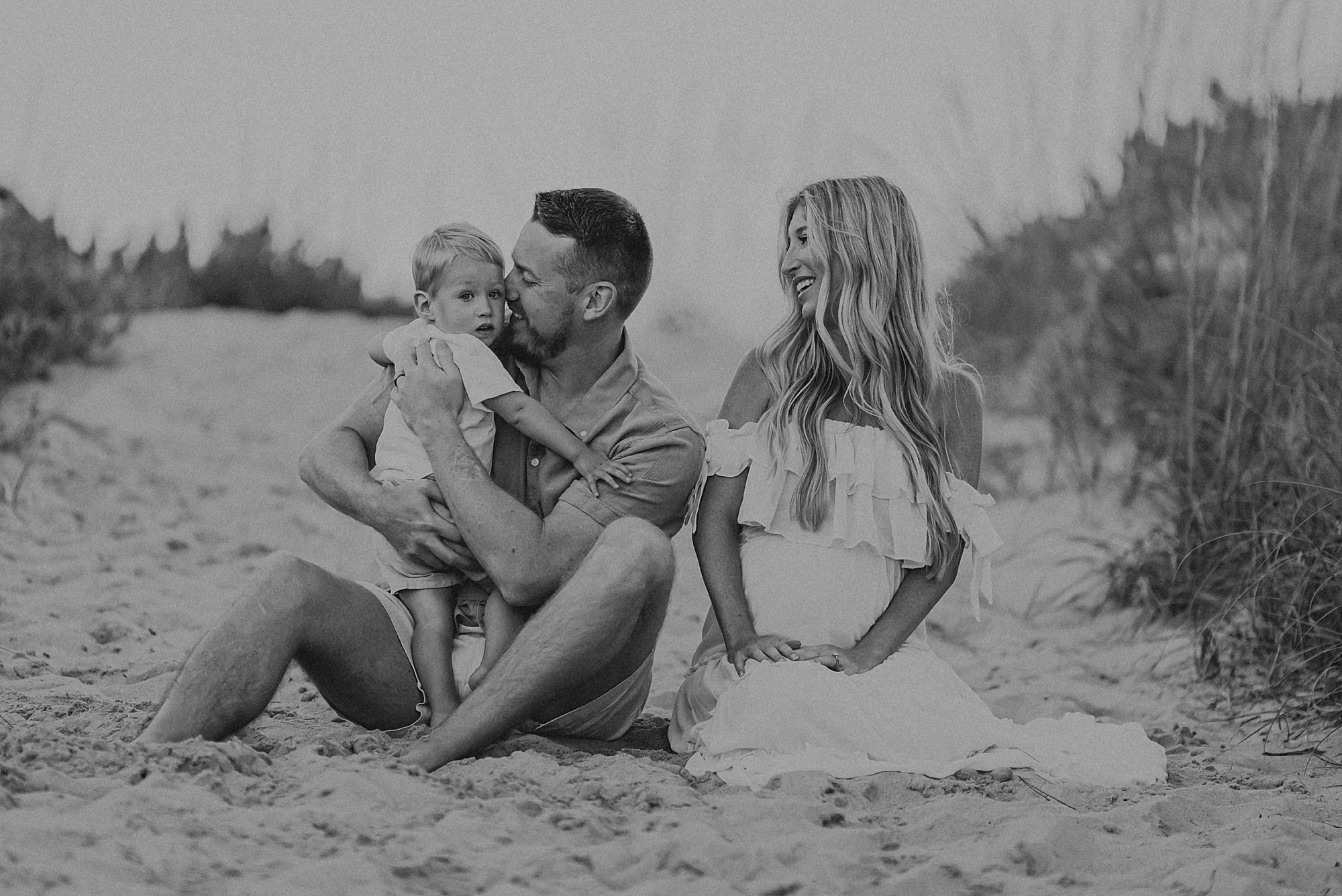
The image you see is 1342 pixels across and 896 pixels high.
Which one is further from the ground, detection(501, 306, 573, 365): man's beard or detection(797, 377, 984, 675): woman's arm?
detection(501, 306, 573, 365): man's beard

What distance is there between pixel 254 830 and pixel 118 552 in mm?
2814

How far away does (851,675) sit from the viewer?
2920 millimetres

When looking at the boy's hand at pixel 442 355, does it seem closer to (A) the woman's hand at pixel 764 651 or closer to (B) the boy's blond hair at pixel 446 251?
(B) the boy's blond hair at pixel 446 251

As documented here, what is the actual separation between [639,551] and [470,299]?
745 millimetres

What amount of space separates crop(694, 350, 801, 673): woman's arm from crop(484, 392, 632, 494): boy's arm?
0.25 metres

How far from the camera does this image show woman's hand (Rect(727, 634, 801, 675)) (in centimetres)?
292

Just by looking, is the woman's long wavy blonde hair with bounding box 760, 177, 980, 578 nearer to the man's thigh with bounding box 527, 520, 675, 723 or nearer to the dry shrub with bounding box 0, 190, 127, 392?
the man's thigh with bounding box 527, 520, 675, 723

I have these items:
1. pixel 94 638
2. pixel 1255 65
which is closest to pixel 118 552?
pixel 94 638

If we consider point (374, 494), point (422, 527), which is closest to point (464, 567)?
point (422, 527)

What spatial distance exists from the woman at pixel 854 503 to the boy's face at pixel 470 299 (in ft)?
1.89

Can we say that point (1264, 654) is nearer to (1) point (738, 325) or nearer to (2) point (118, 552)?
(2) point (118, 552)

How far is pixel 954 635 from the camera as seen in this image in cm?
464

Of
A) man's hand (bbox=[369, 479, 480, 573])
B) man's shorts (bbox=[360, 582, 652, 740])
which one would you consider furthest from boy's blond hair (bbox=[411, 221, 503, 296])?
man's shorts (bbox=[360, 582, 652, 740])

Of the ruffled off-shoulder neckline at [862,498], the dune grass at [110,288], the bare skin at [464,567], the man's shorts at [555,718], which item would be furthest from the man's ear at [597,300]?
the dune grass at [110,288]
